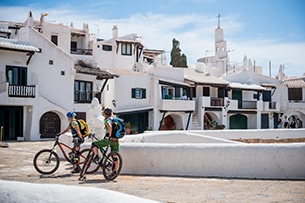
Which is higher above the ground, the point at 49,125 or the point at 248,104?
the point at 248,104

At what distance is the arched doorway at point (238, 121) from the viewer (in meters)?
46.8

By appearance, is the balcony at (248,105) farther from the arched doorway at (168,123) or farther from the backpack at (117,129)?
Answer: the backpack at (117,129)

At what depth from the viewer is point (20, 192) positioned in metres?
4.09

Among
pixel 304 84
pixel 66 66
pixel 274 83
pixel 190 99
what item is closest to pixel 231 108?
pixel 190 99

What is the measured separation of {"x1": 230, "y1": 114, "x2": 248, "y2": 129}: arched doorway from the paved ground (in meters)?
37.6

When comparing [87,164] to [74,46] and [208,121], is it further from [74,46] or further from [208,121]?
[74,46]

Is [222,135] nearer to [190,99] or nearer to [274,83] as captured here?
[190,99]

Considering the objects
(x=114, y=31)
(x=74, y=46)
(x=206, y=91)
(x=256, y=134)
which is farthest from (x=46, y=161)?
(x=114, y=31)

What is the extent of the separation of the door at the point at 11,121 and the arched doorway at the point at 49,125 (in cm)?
176

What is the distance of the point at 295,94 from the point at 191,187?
47083mm

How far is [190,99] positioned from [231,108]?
20.5 ft

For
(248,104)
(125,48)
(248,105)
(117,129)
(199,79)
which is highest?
(125,48)

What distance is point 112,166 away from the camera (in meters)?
9.35

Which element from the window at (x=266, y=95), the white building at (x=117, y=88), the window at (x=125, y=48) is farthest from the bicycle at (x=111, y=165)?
the window at (x=266, y=95)
